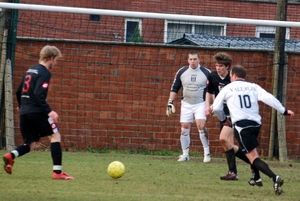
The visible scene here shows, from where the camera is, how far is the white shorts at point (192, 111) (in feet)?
45.0

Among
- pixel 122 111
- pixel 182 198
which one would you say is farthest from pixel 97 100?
pixel 182 198

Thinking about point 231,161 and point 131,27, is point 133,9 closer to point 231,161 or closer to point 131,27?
point 131,27

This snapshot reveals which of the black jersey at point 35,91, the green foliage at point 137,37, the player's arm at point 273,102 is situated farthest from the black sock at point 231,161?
the green foliage at point 137,37

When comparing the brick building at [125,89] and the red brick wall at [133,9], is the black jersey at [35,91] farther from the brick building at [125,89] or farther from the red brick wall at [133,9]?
the red brick wall at [133,9]

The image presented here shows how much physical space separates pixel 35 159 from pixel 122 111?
300 centimetres

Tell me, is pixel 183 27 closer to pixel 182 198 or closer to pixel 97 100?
pixel 97 100

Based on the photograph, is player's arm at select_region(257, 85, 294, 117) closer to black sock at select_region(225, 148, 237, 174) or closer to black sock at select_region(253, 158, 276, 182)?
black sock at select_region(253, 158, 276, 182)

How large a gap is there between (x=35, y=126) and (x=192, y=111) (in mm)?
4646

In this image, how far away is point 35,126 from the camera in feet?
32.3

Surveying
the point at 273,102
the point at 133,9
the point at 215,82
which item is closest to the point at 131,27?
the point at 133,9

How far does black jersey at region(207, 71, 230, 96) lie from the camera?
1156 centimetres

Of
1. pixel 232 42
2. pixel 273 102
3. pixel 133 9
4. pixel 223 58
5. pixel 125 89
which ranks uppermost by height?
pixel 133 9

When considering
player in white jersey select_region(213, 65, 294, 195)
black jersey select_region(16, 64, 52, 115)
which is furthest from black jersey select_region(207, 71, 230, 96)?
black jersey select_region(16, 64, 52, 115)

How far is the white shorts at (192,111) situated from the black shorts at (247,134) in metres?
4.34
